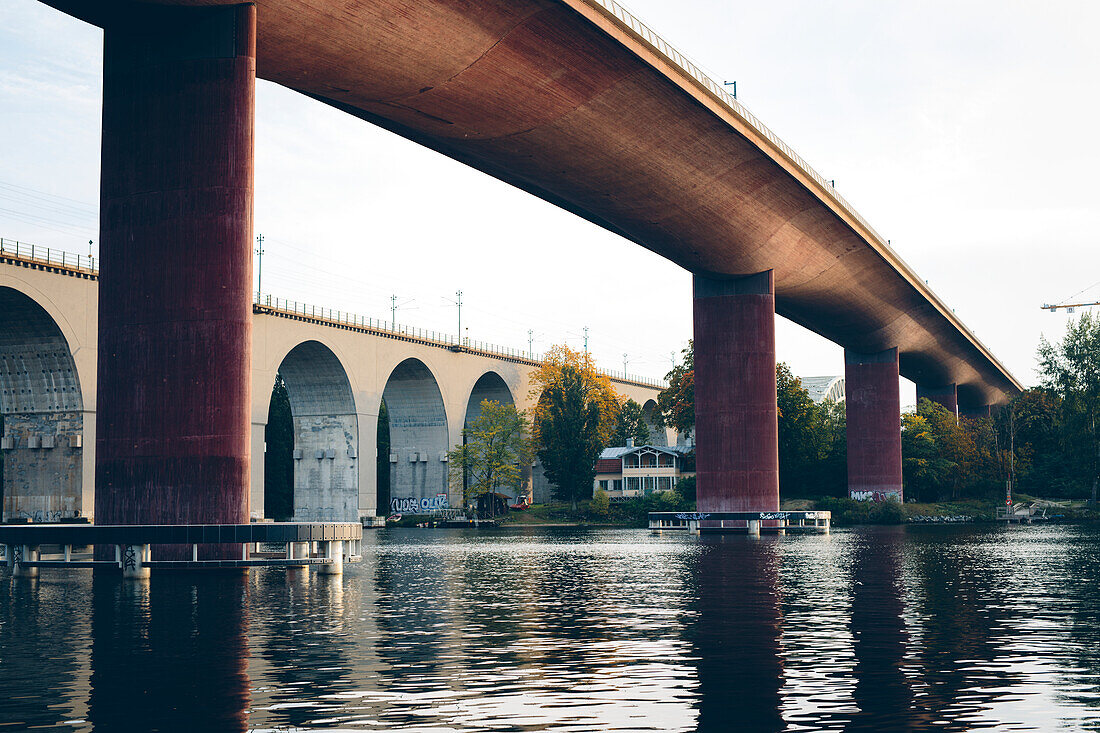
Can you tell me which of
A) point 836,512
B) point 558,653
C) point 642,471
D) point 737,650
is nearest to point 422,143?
point 558,653

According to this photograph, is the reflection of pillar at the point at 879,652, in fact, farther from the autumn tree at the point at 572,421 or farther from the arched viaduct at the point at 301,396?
the autumn tree at the point at 572,421

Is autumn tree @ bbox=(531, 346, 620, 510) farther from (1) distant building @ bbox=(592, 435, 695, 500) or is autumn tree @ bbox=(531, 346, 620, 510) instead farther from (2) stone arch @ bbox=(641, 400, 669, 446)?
(2) stone arch @ bbox=(641, 400, 669, 446)

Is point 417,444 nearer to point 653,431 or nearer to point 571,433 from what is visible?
point 571,433

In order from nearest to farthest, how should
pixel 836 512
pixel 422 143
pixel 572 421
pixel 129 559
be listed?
pixel 129 559 < pixel 422 143 < pixel 836 512 < pixel 572 421

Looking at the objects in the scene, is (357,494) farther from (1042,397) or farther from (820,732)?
(820,732)

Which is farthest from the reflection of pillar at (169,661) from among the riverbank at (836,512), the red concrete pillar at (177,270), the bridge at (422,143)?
the riverbank at (836,512)

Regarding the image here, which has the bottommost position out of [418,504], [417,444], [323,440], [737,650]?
[418,504]

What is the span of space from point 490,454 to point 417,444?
7.32 meters

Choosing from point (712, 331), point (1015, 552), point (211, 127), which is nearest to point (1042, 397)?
point (712, 331)

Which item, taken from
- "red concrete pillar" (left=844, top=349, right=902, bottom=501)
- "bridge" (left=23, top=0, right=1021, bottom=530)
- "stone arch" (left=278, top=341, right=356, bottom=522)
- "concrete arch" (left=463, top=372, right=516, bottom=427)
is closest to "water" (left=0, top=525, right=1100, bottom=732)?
"bridge" (left=23, top=0, right=1021, bottom=530)

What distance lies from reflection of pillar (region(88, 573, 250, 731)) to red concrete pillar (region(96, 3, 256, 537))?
264 inches

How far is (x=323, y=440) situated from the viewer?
93.6 metres

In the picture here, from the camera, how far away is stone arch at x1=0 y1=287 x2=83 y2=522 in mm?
63969

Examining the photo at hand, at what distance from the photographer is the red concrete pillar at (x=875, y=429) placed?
9756 centimetres
